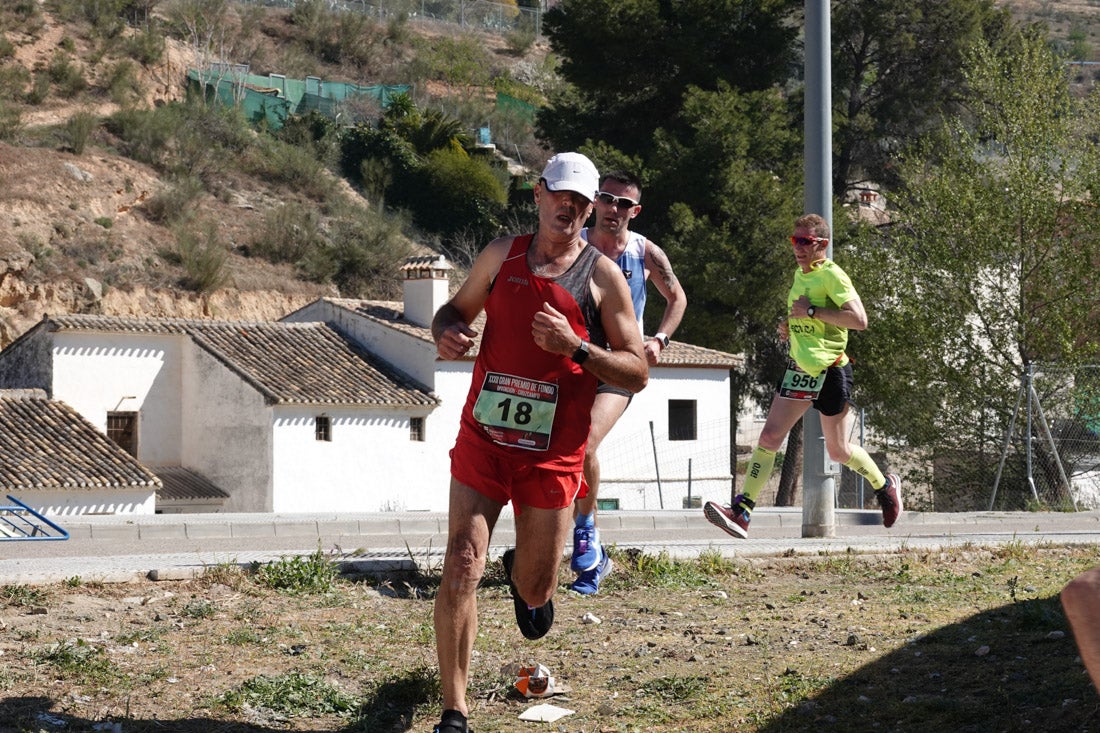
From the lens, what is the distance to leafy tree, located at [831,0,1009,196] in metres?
44.0

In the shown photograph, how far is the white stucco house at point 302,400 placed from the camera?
37.6 m

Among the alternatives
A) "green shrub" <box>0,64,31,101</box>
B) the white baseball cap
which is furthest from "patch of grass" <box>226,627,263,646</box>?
"green shrub" <box>0,64,31,101</box>

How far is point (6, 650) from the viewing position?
19.5 ft

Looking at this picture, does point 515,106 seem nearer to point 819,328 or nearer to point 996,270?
point 996,270

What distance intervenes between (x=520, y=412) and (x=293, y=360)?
3449 cm

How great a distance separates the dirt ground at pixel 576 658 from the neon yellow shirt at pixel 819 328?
1674 mm

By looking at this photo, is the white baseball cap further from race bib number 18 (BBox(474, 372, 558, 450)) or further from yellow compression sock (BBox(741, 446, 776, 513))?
yellow compression sock (BBox(741, 446, 776, 513))

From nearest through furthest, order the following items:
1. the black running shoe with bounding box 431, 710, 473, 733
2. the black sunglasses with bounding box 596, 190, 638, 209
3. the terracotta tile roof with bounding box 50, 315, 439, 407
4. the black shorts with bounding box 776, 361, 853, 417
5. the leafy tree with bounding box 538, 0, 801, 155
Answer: the black running shoe with bounding box 431, 710, 473, 733
the black sunglasses with bounding box 596, 190, 638, 209
the black shorts with bounding box 776, 361, 853, 417
the terracotta tile roof with bounding box 50, 315, 439, 407
the leafy tree with bounding box 538, 0, 801, 155

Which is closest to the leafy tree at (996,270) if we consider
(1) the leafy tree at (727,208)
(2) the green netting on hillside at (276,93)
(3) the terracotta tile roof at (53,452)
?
(1) the leafy tree at (727,208)

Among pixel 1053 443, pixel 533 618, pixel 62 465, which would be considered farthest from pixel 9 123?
pixel 533 618

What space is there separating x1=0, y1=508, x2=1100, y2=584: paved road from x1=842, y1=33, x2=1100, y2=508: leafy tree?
9.05 meters

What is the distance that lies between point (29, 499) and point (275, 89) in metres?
39.3

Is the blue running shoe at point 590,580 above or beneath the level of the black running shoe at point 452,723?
beneath

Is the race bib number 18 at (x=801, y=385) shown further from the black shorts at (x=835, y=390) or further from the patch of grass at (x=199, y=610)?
the patch of grass at (x=199, y=610)
